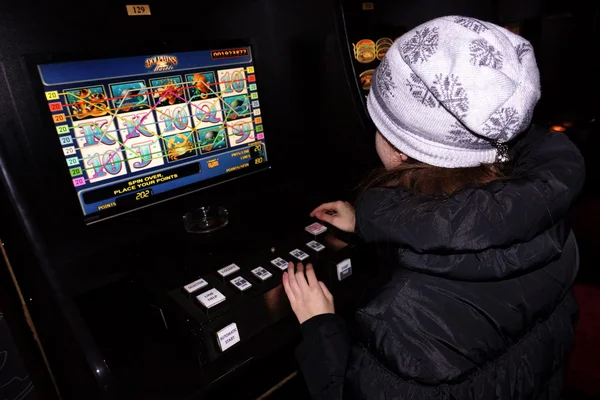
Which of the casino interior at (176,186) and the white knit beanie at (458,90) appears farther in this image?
the casino interior at (176,186)

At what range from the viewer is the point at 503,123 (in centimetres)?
76

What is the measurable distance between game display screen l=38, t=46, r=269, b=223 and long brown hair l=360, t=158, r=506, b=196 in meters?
0.65

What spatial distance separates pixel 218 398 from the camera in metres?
1.35

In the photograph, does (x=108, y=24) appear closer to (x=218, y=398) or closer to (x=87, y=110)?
(x=87, y=110)

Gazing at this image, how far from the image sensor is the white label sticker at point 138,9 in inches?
45.3

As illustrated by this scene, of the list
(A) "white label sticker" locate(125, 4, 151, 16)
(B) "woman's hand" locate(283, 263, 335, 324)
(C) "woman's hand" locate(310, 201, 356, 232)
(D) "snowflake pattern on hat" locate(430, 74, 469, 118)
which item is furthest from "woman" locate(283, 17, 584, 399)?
(A) "white label sticker" locate(125, 4, 151, 16)

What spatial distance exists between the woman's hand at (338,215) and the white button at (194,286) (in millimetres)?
441

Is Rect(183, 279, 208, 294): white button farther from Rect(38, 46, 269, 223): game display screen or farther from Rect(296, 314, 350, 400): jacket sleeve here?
Rect(38, 46, 269, 223): game display screen

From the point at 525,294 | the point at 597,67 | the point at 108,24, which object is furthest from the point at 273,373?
the point at 597,67

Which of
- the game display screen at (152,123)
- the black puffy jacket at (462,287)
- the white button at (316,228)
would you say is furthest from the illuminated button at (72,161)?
the black puffy jacket at (462,287)

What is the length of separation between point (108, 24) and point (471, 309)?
1137 millimetres

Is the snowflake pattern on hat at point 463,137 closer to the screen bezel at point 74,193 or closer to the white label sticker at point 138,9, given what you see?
the screen bezel at point 74,193

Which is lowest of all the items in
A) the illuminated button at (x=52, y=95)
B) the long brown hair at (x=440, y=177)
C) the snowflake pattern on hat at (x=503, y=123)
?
the long brown hair at (x=440, y=177)

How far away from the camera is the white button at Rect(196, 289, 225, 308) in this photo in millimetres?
900
